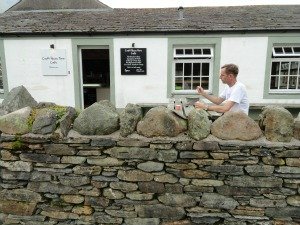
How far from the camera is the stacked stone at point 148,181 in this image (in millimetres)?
2141

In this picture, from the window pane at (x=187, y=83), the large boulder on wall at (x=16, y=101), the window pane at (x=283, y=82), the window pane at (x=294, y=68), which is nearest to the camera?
the large boulder on wall at (x=16, y=101)

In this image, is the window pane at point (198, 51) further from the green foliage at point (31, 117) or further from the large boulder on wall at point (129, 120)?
the green foliage at point (31, 117)

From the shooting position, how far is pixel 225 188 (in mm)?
2195

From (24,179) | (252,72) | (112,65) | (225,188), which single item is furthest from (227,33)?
(24,179)

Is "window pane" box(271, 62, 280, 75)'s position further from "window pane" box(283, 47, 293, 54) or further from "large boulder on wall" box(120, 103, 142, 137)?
"large boulder on wall" box(120, 103, 142, 137)

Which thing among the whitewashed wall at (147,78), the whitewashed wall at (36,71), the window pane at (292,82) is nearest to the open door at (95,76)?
the whitewashed wall at (36,71)

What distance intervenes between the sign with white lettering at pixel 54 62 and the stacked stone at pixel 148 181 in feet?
20.1

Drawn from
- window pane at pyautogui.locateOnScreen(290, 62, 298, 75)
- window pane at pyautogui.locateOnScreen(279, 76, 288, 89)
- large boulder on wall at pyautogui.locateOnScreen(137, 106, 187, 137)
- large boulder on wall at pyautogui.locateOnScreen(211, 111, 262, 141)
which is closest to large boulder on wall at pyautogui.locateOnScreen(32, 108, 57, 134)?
large boulder on wall at pyautogui.locateOnScreen(137, 106, 187, 137)

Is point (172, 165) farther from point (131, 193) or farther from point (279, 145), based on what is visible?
point (279, 145)

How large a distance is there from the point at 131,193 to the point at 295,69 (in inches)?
293

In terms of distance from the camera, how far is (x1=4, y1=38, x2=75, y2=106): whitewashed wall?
7922mm

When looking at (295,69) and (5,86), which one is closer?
(295,69)

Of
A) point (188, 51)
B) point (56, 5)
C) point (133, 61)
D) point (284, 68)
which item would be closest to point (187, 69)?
point (188, 51)

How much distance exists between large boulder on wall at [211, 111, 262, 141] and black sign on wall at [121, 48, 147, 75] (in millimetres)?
5916
